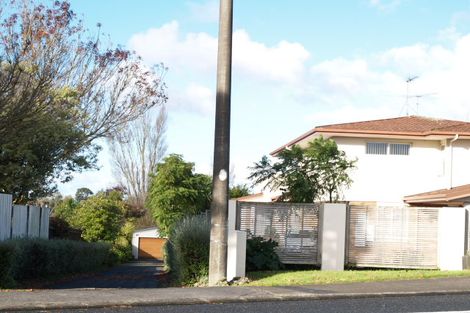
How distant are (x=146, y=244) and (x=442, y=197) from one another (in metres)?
40.3

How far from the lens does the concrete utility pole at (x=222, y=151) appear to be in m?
15.6

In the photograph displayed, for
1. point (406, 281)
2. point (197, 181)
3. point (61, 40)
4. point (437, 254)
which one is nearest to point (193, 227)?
point (406, 281)

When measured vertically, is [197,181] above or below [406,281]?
above

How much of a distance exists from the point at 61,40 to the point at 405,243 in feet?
40.5

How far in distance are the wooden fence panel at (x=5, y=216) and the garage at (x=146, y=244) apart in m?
38.6

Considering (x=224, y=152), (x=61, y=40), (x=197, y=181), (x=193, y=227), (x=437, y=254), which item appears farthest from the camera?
(x=197, y=181)

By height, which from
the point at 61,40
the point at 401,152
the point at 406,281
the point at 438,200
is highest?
the point at 61,40

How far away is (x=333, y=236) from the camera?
63.2 feet

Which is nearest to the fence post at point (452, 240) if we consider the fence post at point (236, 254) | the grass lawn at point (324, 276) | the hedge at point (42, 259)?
the grass lawn at point (324, 276)

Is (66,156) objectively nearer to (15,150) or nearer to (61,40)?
(15,150)

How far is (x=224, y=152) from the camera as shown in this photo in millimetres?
15641

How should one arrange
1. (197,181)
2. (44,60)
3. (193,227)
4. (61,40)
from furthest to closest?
(197,181) → (61,40) → (44,60) → (193,227)

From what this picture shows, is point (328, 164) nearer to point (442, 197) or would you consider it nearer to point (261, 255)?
point (261, 255)

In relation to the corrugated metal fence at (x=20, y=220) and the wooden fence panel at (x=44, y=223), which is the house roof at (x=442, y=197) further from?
the wooden fence panel at (x=44, y=223)
